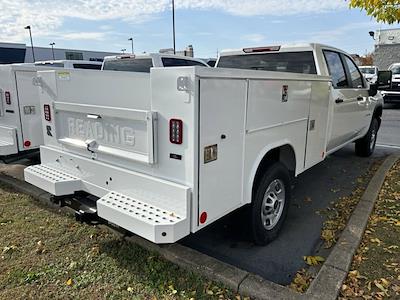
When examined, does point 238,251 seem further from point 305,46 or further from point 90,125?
point 305,46

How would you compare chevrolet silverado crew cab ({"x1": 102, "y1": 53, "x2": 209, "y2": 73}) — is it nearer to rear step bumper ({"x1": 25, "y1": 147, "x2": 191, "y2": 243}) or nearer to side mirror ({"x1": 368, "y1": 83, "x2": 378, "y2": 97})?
rear step bumper ({"x1": 25, "y1": 147, "x2": 191, "y2": 243})

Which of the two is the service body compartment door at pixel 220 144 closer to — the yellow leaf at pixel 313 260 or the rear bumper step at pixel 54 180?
the yellow leaf at pixel 313 260

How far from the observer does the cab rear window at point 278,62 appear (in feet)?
15.0

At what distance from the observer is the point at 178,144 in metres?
2.46

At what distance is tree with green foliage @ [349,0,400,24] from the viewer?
14.4ft

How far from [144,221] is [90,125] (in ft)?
3.96

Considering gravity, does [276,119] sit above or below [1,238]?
above

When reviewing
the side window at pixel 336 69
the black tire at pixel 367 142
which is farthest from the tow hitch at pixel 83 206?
the black tire at pixel 367 142

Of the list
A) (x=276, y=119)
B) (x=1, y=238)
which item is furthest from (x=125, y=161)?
(x=1, y=238)

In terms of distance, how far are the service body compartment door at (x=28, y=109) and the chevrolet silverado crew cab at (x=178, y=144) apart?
1734mm

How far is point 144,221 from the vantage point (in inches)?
96.1

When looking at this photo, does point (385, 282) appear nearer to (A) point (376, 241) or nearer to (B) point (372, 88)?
(A) point (376, 241)

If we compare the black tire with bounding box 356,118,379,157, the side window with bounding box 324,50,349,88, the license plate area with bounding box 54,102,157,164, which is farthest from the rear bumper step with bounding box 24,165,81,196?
the black tire with bounding box 356,118,379,157

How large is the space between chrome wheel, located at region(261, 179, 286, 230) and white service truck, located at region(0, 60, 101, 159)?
3.64 metres
